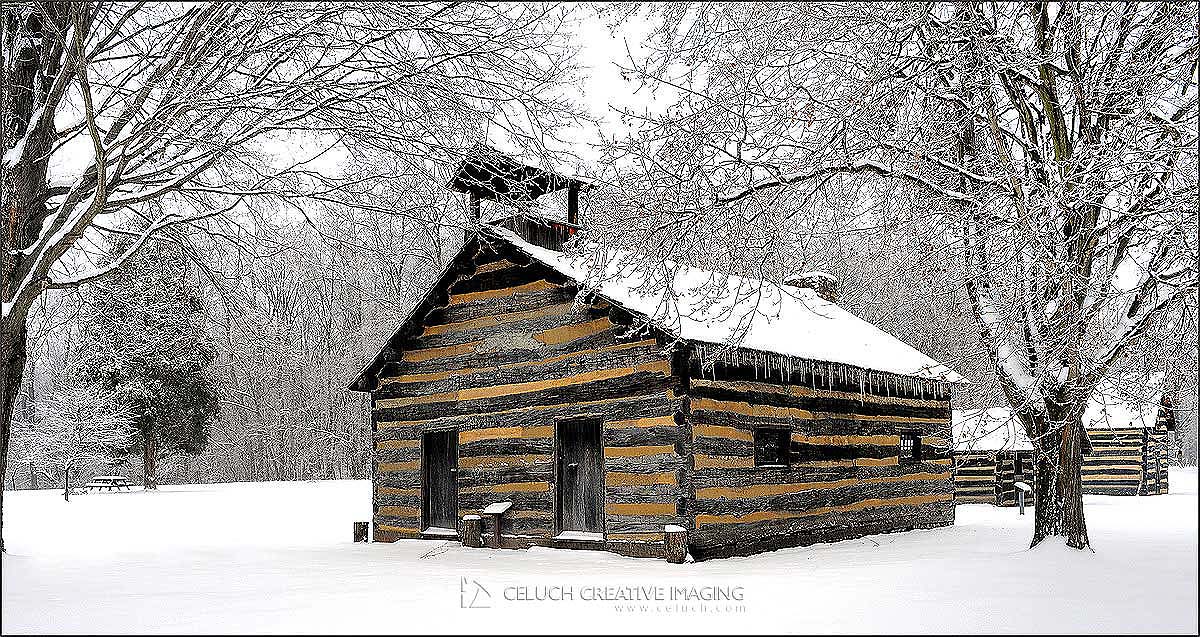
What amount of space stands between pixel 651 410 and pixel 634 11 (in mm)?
5385

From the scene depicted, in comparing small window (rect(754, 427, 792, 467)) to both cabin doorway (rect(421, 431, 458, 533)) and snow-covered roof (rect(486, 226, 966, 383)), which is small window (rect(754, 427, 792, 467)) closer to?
snow-covered roof (rect(486, 226, 966, 383))

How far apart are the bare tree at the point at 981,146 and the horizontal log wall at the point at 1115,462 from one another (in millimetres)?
22484

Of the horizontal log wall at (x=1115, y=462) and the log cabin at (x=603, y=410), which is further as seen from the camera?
the horizontal log wall at (x=1115, y=462)

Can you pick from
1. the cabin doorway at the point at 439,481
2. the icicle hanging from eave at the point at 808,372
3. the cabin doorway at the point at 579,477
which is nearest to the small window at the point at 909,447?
the icicle hanging from eave at the point at 808,372

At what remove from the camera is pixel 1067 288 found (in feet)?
38.3

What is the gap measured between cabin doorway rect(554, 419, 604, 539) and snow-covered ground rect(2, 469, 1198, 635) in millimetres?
653

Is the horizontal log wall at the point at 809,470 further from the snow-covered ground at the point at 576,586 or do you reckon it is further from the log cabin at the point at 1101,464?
the log cabin at the point at 1101,464

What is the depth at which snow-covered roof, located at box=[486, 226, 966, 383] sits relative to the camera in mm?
12367

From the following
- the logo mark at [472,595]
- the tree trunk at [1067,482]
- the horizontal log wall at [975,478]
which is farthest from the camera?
the horizontal log wall at [975,478]

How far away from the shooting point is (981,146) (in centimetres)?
1377

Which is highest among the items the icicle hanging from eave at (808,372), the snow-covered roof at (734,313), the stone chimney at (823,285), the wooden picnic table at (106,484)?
the stone chimney at (823,285)

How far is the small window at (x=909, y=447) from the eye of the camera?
2046cm

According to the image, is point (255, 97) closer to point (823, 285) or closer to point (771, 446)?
point (771, 446)

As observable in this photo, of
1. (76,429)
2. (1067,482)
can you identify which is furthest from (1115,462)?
(76,429)
